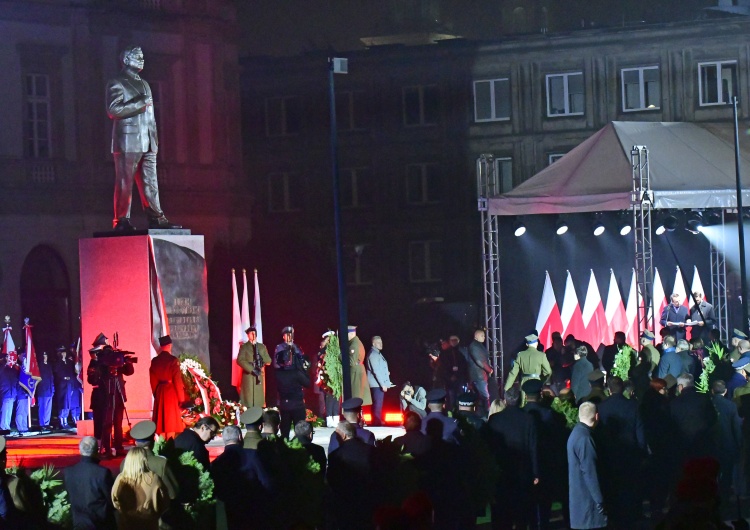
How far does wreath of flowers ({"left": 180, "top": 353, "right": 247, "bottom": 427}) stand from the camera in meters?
20.8

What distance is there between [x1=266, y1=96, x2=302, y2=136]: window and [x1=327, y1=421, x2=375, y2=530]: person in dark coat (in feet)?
162

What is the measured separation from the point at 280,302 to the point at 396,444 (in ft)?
132

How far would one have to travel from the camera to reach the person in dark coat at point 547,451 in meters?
14.3

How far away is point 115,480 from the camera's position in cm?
1127

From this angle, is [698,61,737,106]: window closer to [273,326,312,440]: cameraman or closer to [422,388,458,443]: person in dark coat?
[273,326,312,440]: cameraman

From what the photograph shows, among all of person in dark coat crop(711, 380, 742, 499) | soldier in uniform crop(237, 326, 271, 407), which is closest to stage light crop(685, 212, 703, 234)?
soldier in uniform crop(237, 326, 271, 407)

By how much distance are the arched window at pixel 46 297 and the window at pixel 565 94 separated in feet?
76.8

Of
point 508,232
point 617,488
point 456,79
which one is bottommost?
point 617,488

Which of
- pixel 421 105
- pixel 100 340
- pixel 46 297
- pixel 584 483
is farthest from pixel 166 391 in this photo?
pixel 421 105

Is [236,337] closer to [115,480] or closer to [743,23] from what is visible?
[115,480]

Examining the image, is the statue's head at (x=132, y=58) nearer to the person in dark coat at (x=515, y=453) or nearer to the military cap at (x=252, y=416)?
the person in dark coat at (x=515, y=453)

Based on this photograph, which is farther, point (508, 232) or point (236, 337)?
point (508, 232)

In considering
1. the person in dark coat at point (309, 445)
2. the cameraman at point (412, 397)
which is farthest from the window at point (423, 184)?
the person in dark coat at point (309, 445)

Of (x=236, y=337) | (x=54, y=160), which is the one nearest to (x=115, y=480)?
(x=236, y=337)
